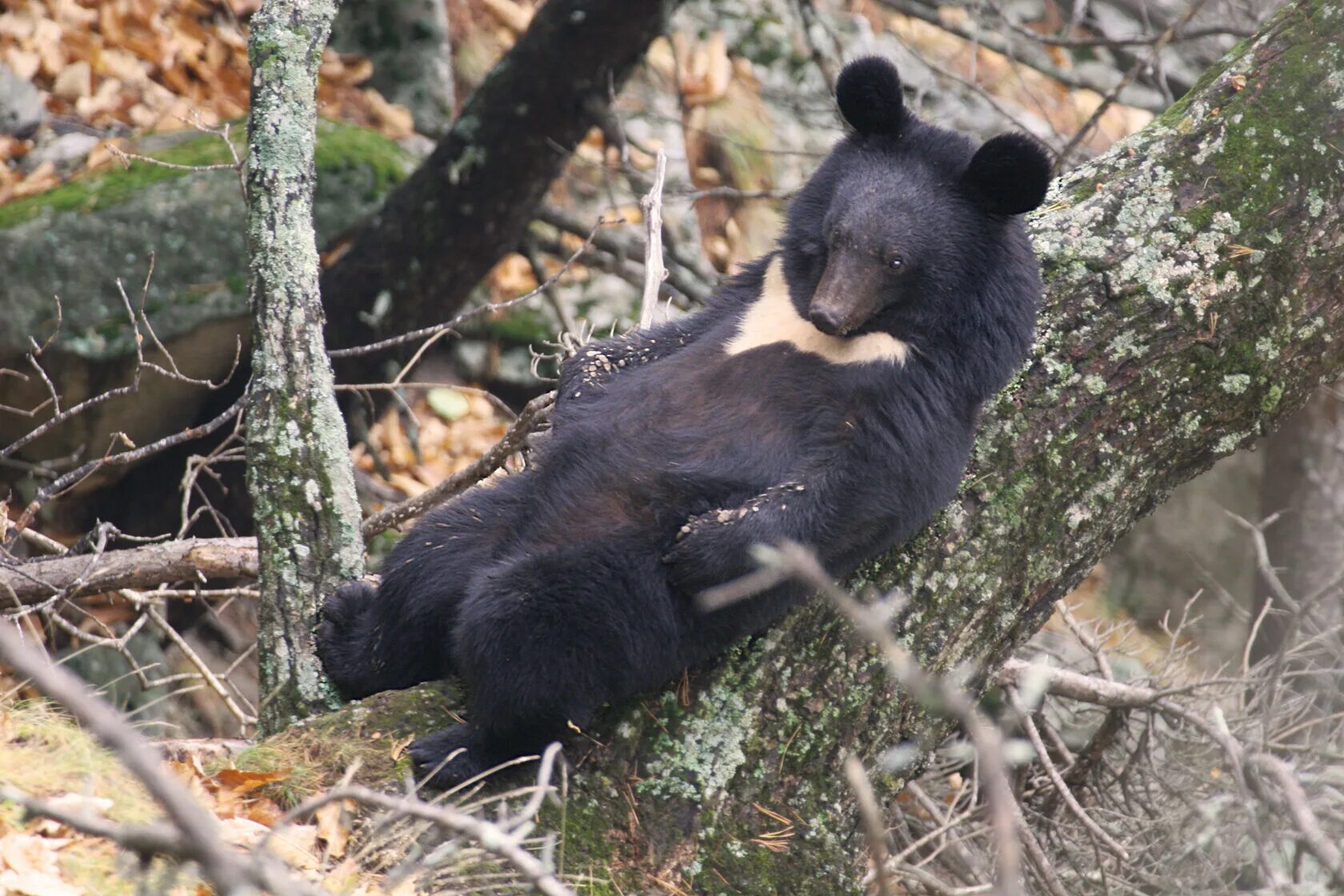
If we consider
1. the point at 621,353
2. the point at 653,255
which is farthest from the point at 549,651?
the point at 653,255

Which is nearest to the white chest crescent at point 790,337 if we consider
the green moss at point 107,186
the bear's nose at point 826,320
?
the bear's nose at point 826,320

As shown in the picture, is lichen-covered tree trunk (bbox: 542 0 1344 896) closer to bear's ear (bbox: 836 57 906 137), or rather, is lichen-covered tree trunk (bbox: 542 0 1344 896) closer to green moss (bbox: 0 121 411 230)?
bear's ear (bbox: 836 57 906 137)

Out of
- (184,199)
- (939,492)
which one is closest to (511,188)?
(184,199)

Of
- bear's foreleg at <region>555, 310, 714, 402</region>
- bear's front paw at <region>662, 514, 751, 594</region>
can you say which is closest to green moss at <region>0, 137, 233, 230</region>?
bear's foreleg at <region>555, 310, 714, 402</region>

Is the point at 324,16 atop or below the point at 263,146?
atop

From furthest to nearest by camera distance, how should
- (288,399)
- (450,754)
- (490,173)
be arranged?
(490,173) → (288,399) → (450,754)

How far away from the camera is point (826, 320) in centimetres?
339

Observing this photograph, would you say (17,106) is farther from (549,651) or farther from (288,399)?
(549,651)

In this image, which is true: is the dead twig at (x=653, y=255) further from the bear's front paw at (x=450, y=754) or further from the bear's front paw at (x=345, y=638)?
the bear's front paw at (x=450, y=754)

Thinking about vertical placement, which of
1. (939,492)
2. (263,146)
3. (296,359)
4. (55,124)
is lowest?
(55,124)

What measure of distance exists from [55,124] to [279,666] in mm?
5648

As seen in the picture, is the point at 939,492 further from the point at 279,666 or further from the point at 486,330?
the point at 486,330

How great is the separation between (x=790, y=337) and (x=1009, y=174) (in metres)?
0.77

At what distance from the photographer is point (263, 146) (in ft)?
11.6
